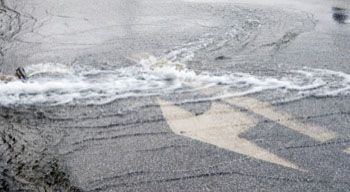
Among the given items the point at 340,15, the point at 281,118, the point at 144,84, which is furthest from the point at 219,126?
the point at 340,15

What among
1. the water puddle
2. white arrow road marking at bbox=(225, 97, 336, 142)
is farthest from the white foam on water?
the water puddle

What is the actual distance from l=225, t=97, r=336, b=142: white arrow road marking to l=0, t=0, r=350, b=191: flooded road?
0.02 meters

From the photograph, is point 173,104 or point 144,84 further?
point 144,84

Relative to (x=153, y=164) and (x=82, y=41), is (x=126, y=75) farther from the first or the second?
(x=153, y=164)

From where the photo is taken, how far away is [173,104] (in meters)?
4.26

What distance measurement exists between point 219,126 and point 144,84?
1.16 m

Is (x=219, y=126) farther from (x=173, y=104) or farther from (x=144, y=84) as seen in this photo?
(x=144, y=84)

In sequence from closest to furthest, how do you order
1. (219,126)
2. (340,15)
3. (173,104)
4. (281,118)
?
(219,126)
(281,118)
(173,104)
(340,15)

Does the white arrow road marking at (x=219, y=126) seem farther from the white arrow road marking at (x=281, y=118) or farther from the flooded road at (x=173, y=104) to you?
the white arrow road marking at (x=281, y=118)

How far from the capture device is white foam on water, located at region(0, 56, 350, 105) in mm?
4332

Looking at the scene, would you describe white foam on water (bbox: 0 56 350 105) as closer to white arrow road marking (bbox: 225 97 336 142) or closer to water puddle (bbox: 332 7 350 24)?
white arrow road marking (bbox: 225 97 336 142)

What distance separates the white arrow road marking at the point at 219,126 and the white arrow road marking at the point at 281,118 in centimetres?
16

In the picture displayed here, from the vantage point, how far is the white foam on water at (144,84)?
4.33 meters

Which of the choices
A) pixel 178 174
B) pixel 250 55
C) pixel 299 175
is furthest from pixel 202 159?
pixel 250 55
